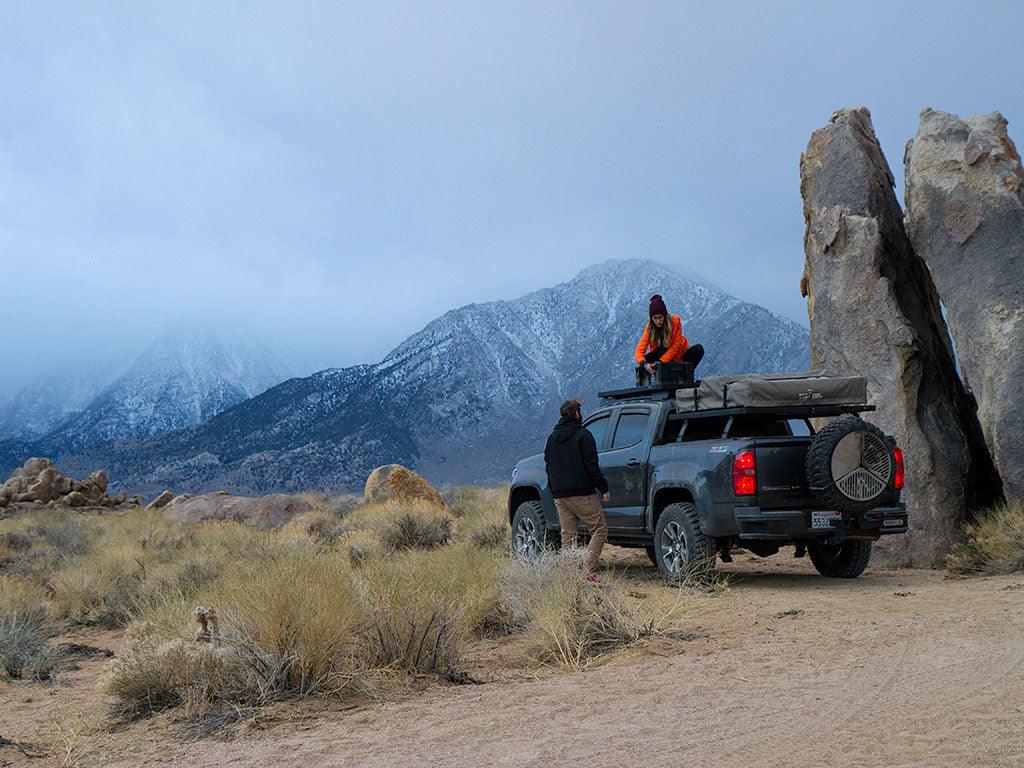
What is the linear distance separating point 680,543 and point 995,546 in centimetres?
376

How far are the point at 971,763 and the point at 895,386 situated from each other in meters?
9.60

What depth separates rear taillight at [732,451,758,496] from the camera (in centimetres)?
1016

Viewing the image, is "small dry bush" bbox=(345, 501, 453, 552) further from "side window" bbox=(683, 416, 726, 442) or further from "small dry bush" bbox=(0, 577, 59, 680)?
"side window" bbox=(683, 416, 726, 442)

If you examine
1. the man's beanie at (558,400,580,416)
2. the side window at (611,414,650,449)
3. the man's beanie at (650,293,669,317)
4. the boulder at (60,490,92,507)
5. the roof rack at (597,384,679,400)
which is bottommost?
the boulder at (60,490,92,507)

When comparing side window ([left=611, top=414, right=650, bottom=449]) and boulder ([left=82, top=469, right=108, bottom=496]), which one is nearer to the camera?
side window ([left=611, top=414, right=650, bottom=449])

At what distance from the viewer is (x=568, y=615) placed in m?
7.79

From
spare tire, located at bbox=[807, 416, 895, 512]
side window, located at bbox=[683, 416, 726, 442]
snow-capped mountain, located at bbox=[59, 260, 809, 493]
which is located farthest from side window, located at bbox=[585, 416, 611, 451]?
snow-capped mountain, located at bbox=[59, 260, 809, 493]

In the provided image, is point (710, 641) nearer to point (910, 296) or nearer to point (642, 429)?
point (642, 429)

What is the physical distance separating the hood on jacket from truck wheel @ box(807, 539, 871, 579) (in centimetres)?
316

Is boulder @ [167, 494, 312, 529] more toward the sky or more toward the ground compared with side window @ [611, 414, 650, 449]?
more toward the ground

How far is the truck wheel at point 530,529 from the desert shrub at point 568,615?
3.52 m

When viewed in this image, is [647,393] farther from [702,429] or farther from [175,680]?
[175,680]

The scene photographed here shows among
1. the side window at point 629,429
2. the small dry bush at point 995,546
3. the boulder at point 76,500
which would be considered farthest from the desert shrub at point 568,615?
the boulder at point 76,500

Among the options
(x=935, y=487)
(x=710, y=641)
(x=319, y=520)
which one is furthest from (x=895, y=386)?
(x=319, y=520)
